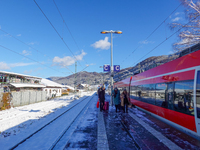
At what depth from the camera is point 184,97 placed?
5.08 meters

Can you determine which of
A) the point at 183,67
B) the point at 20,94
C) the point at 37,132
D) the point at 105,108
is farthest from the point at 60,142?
the point at 20,94

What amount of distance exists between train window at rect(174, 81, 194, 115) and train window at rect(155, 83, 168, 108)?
0.96m

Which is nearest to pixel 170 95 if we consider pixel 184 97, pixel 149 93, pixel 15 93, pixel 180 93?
pixel 180 93

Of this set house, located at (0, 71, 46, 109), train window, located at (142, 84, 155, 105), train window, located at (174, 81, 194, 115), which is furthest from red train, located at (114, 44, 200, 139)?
house, located at (0, 71, 46, 109)

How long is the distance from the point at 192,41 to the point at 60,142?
11.6 metres

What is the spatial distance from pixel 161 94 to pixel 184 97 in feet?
6.55

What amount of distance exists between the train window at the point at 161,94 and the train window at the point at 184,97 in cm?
96

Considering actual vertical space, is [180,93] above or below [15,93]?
above

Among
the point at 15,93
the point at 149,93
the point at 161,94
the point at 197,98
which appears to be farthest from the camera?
the point at 15,93

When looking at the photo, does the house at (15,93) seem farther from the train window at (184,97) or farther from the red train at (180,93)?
the train window at (184,97)

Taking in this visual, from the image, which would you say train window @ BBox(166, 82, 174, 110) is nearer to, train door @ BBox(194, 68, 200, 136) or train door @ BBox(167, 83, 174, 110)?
train door @ BBox(167, 83, 174, 110)

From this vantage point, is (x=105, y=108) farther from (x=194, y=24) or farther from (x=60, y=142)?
(x=194, y=24)

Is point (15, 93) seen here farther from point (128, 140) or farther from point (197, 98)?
point (197, 98)

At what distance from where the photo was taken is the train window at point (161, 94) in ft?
21.9
